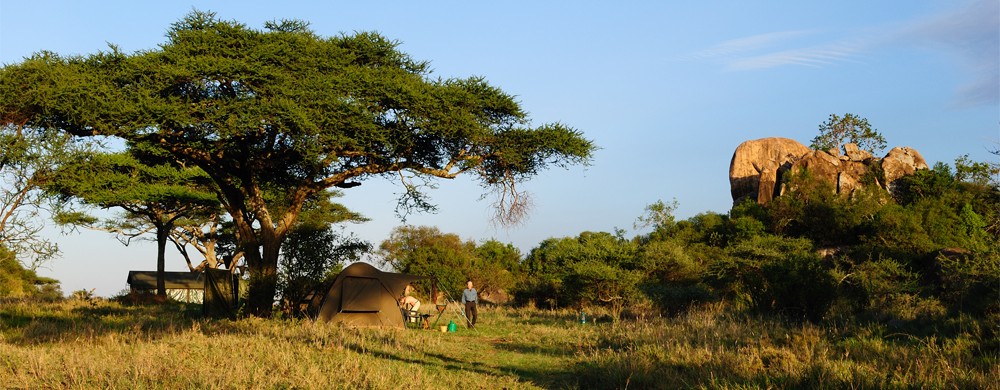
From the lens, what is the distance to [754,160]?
2670 inches

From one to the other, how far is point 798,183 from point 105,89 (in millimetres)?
46517

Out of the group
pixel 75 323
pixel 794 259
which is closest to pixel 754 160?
pixel 794 259

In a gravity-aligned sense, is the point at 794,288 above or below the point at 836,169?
below

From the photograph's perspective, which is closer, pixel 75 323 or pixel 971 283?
pixel 971 283

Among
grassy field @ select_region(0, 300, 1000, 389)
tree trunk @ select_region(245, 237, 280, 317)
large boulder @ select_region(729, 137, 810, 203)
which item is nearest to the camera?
grassy field @ select_region(0, 300, 1000, 389)

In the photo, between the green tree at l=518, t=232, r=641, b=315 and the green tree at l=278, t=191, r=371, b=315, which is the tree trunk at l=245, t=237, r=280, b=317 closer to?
the green tree at l=278, t=191, r=371, b=315

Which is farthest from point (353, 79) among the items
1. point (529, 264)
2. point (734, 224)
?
point (529, 264)

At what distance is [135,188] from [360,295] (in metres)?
14.9

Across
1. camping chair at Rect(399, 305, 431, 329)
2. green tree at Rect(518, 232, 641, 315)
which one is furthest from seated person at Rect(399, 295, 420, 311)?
green tree at Rect(518, 232, 641, 315)

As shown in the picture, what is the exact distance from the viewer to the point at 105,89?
19938mm

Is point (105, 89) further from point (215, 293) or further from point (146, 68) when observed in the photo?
point (215, 293)

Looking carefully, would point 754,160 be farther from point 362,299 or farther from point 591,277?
point 362,299

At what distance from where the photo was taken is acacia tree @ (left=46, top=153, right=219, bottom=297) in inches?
1029

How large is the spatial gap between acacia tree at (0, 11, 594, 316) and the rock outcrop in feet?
129
